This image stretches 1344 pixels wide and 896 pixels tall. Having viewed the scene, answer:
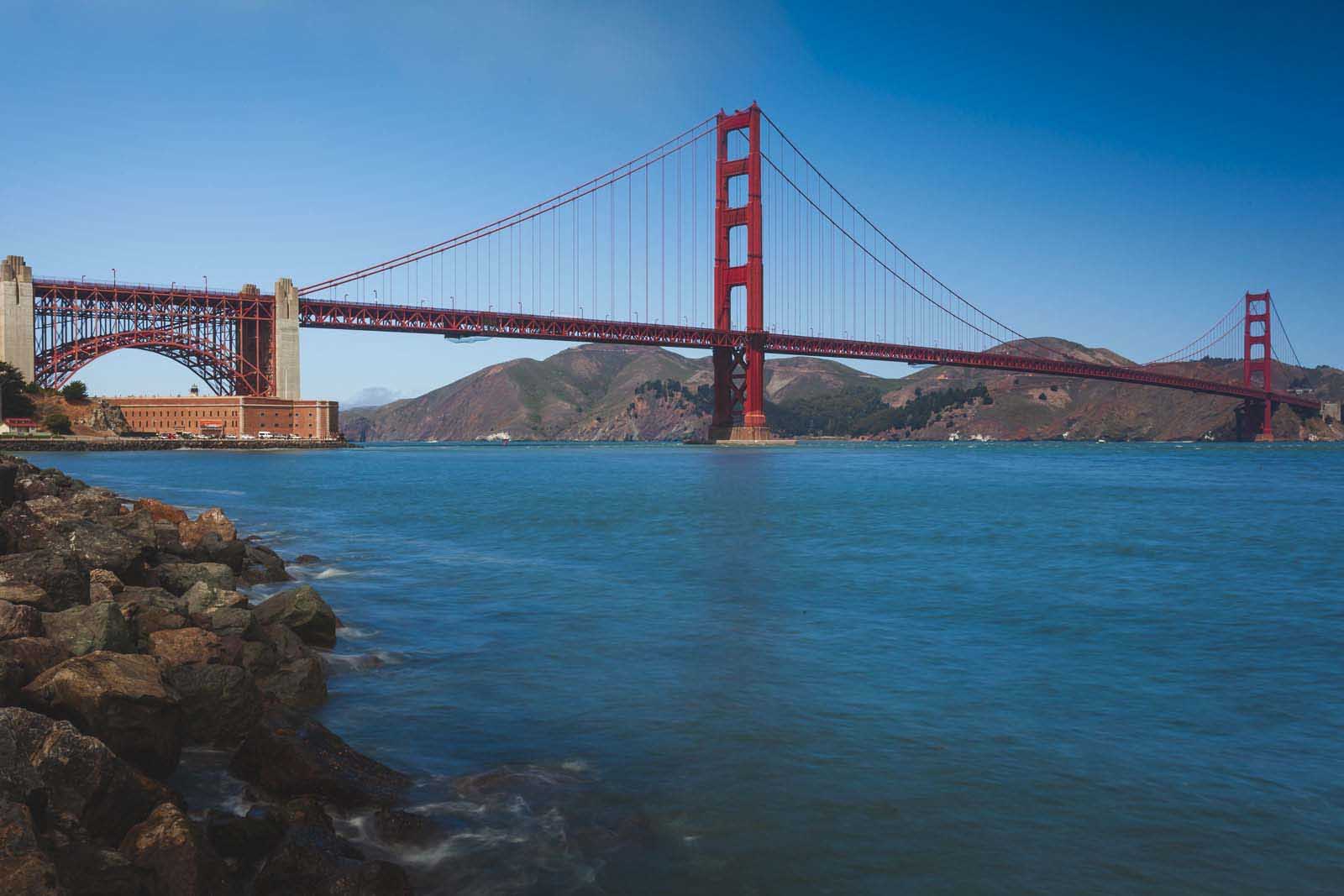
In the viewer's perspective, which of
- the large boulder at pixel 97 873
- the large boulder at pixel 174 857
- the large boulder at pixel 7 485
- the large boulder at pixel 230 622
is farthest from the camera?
the large boulder at pixel 7 485

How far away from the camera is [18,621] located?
7.31 m

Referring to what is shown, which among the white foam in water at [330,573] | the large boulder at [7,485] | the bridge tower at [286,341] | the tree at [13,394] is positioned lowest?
the white foam in water at [330,573]

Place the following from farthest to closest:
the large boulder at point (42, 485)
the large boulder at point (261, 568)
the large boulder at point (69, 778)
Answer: the large boulder at point (42, 485), the large boulder at point (261, 568), the large boulder at point (69, 778)

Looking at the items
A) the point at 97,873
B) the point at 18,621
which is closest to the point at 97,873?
the point at 97,873

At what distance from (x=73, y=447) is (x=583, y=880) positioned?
Result: 81384 mm

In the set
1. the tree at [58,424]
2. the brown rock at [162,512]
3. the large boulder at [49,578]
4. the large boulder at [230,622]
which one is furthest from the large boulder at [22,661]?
the tree at [58,424]

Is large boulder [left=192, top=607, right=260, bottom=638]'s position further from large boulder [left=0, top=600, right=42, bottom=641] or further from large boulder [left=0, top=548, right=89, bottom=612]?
large boulder [left=0, top=600, right=42, bottom=641]

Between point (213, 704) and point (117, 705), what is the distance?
1072mm

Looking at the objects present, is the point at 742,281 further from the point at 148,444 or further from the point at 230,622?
the point at 230,622

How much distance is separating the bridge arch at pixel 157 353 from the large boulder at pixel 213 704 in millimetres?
94569

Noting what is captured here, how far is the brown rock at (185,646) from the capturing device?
8.04 metres

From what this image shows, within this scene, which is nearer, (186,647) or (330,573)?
(186,647)

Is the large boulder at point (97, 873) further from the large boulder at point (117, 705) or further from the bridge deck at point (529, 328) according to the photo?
the bridge deck at point (529, 328)

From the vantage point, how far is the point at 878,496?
125 feet
